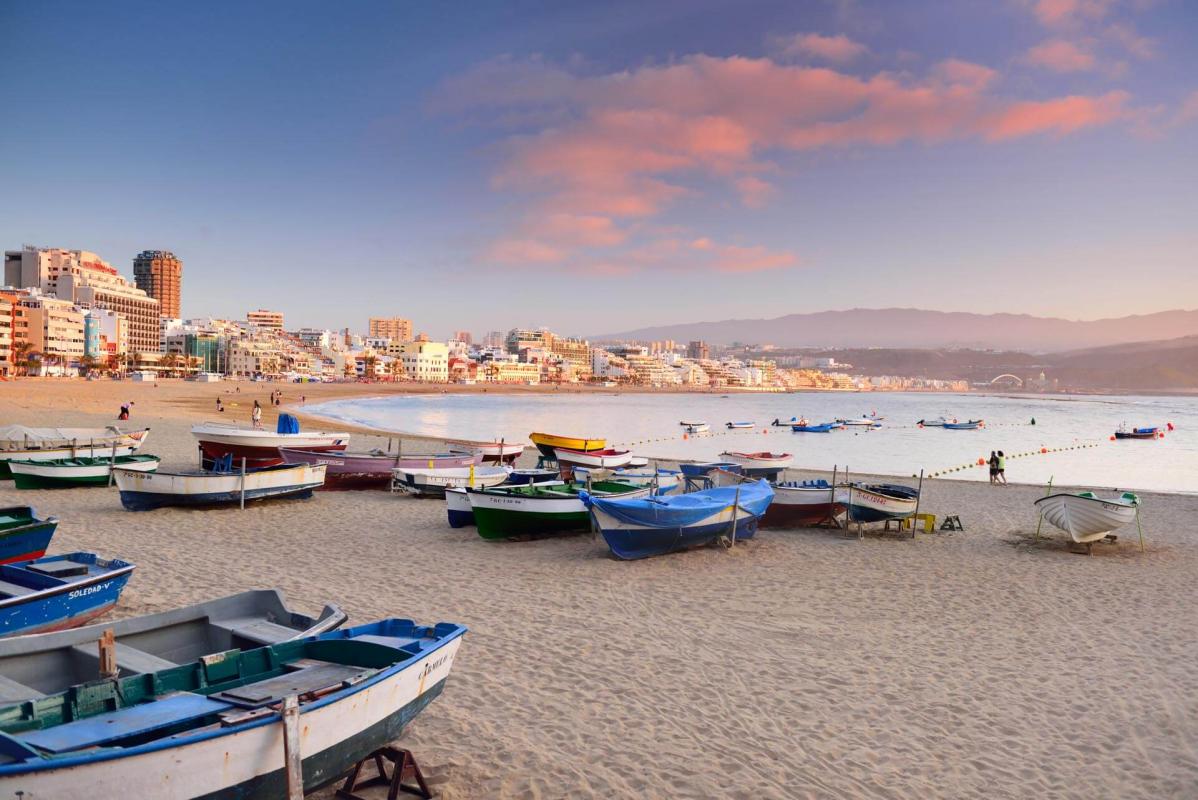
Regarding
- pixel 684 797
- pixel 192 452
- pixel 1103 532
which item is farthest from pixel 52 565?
pixel 192 452

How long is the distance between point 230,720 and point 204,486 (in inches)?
552

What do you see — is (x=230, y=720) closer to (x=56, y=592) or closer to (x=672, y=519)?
(x=56, y=592)

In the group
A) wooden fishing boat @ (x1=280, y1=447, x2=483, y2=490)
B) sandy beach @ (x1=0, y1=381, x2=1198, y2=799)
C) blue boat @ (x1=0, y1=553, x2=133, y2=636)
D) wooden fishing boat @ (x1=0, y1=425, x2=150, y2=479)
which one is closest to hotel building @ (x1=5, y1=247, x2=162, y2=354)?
wooden fishing boat @ (x1=0, y1=425, x2=150, y2=479)

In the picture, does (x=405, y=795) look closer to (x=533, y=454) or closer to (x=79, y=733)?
(x=79, y=733)

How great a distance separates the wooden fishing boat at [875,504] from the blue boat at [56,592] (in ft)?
46.4

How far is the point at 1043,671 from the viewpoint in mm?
8797

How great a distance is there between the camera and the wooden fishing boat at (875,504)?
57.1ft

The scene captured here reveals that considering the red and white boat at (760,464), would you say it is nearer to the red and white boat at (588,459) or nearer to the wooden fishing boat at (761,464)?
the wooden fishing boat at (761,464)

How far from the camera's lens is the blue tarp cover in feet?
44.5

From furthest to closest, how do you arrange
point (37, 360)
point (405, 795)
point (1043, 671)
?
point (37, 360)
point (1043, 671)
point (405, 795)

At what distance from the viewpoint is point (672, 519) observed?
13953 mm

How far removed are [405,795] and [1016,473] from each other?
37.0 metres

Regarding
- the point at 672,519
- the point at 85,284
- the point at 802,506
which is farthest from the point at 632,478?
the point at 85,284

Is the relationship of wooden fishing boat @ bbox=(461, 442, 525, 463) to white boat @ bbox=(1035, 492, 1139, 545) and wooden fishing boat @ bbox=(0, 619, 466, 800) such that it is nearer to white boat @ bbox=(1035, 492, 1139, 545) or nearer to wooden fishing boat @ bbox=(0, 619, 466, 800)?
white boat @ bbox=(1035, 492, 1139, 545)
